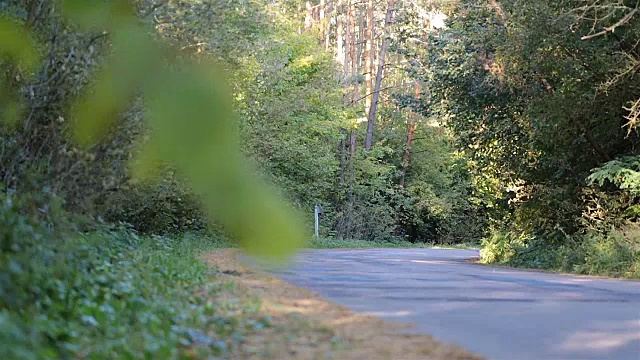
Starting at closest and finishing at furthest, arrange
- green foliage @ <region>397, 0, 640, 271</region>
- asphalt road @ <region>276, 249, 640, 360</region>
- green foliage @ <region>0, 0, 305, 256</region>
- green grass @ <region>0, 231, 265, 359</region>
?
1. green foliage @ <region>0, 0, 305, 256</region>
2. green grass @ <region>0, 231, 265, 359</region>
3. asphalt road @ <region>276, 249, 640, 360</region>
4. green foliage @ <region>397, 0, 640, 271</region>

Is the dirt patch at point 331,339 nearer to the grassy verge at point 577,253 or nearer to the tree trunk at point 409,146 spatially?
the grassy verge at point 577,253

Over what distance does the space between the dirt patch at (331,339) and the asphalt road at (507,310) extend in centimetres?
28

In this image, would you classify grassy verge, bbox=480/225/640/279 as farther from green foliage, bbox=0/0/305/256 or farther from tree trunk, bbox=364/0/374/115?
tree trunk, bbox=364/0/374/115

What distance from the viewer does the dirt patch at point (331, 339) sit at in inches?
187

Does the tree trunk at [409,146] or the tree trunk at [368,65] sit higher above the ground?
Answer: the tree trunk at [368,65]

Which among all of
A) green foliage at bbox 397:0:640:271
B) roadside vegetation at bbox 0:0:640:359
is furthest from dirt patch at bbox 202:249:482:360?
green foliage at bbox 397:0:640:271

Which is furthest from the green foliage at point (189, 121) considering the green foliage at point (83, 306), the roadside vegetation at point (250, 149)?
the green foliage at point (83, 306)

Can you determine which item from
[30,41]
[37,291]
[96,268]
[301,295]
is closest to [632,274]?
[301,295]

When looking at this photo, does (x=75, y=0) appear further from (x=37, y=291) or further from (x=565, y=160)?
(x=565, y=160)

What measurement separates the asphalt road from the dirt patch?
28 cm

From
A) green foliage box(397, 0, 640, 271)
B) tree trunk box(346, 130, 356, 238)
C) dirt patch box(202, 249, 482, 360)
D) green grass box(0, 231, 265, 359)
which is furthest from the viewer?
tree trunk box(346, 130, 356, 238)

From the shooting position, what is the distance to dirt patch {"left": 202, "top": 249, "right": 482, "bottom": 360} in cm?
475

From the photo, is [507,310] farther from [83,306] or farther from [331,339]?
[83,306]

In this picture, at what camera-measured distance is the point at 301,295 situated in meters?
8.22
